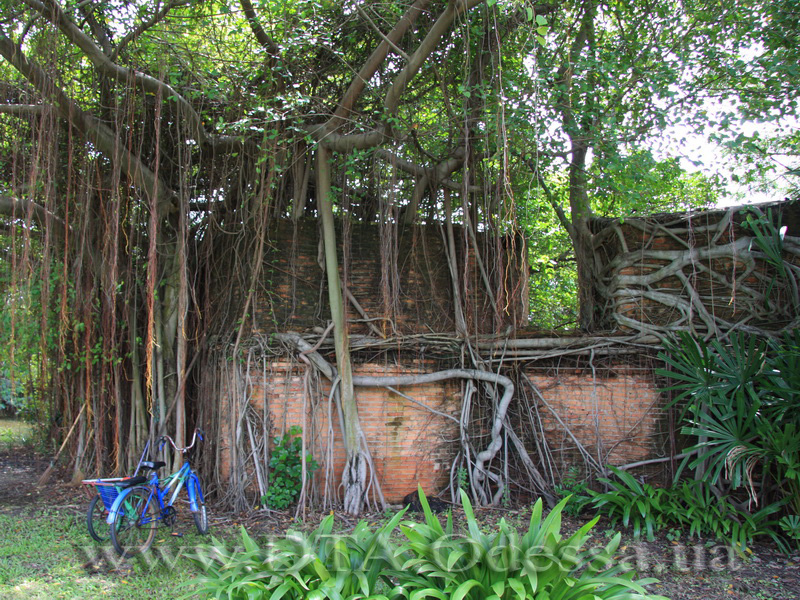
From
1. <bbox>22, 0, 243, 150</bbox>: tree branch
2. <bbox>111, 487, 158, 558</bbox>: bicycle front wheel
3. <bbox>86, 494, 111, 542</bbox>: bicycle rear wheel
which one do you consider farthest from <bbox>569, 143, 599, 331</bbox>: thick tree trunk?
<bbox>86, 494, 111, 542</bbox>: bicycle rear wheel

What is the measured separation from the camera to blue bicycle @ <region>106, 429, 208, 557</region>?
13.8ft

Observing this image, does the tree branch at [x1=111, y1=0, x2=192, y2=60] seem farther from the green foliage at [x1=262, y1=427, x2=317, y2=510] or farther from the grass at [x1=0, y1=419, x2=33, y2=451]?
the grass at [x1=0, y1=419, x2=33, y2=451]

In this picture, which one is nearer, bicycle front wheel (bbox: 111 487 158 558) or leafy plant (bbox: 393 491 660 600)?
leafy plant (bbox: 393 491 660 600)

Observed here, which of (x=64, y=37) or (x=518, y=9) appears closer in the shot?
(x=64, y=37)

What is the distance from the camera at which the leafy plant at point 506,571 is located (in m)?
2.58

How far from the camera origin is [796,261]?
228 inches

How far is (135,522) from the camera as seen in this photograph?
4336mm

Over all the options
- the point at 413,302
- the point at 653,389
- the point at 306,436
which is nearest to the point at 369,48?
the point at 413,302

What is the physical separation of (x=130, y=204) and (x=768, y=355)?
6.00 m

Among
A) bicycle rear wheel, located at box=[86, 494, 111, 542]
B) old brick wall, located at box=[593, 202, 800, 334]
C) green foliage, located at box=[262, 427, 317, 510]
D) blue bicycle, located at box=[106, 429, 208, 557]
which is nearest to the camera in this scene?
blue bicycle, located at box=[106, 429, 208, 557]

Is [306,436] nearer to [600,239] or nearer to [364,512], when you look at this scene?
[364,512]

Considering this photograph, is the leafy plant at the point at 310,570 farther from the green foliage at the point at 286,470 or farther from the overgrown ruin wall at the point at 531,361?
the overgrown ruin wall at the point at 531,361

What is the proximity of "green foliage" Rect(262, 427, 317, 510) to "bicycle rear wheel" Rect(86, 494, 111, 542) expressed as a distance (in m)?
1.30

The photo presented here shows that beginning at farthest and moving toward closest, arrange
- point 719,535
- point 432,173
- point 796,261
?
point 432,173, point 796,261, point 719,535
